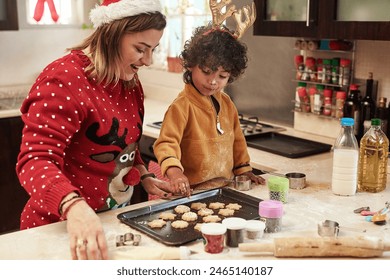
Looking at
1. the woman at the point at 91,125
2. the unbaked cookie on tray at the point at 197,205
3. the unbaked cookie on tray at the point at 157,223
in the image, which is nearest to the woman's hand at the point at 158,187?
the woman at the point at 91,125

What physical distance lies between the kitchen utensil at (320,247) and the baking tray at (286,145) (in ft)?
3.50

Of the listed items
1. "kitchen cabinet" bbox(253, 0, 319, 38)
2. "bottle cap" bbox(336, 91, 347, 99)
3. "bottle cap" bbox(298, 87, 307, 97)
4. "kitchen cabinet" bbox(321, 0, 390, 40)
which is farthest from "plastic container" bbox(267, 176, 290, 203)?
"bottle cap" bbox(298, 87, 307, 97)

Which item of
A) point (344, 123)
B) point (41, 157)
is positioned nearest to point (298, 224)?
point (344, 123)

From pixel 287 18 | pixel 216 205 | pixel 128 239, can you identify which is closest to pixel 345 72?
pixel 287 18

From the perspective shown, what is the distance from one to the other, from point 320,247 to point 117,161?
0.66 m

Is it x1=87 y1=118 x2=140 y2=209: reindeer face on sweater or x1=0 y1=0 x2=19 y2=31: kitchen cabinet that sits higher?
x1=0 y1=0 x2=19 y2=31: kitchen cabinet

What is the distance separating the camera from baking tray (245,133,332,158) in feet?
7.68

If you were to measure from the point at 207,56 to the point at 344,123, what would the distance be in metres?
0.49

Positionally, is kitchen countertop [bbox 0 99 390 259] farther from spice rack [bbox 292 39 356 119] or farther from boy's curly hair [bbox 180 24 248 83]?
spice rack [bbox 292 39 356 119]

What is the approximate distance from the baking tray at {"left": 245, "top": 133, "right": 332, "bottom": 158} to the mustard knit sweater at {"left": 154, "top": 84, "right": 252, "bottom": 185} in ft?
1.60

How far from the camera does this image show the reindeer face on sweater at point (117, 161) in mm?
1505

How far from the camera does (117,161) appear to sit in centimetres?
158

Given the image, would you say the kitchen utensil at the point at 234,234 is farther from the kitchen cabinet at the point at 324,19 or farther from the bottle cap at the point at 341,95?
the bottle cap at the point at 341,95

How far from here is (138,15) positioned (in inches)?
57.6
